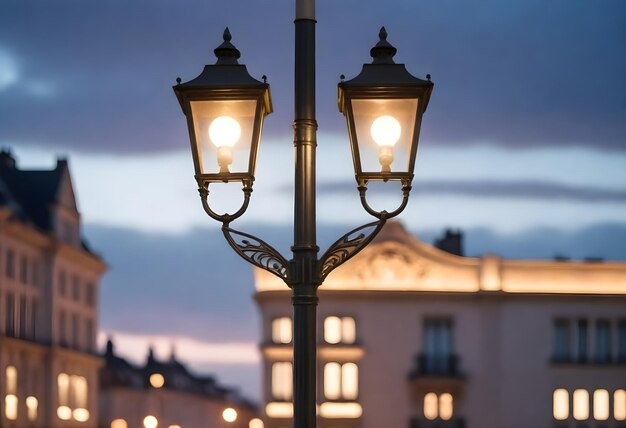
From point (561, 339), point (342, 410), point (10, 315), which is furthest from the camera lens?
point (10, 315)

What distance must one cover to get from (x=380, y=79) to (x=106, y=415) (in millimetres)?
114114

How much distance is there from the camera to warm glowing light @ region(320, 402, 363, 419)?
69.3m

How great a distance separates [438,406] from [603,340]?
8925 millimetres

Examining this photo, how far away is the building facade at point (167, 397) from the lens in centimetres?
12275

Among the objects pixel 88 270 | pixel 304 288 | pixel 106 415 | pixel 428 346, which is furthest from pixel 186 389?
pixel 304 288

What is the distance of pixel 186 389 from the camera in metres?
155

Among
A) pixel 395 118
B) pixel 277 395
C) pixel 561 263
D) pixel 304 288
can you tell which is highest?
pixel 561 263

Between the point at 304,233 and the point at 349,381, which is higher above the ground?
the point at 349,381

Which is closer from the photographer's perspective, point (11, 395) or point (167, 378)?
point (11, 395)

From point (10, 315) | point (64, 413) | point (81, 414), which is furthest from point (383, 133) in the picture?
point (81, 414)

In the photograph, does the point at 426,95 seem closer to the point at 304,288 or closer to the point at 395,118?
the point at 395,118

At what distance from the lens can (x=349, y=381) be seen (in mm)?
70188

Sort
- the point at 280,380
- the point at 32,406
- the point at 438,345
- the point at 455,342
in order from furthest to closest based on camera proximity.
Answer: the point at 32,406 < the point at 455,342 < the point at 438,345 < the point at 280,380

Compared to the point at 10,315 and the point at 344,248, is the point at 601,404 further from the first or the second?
the point at 344,248
